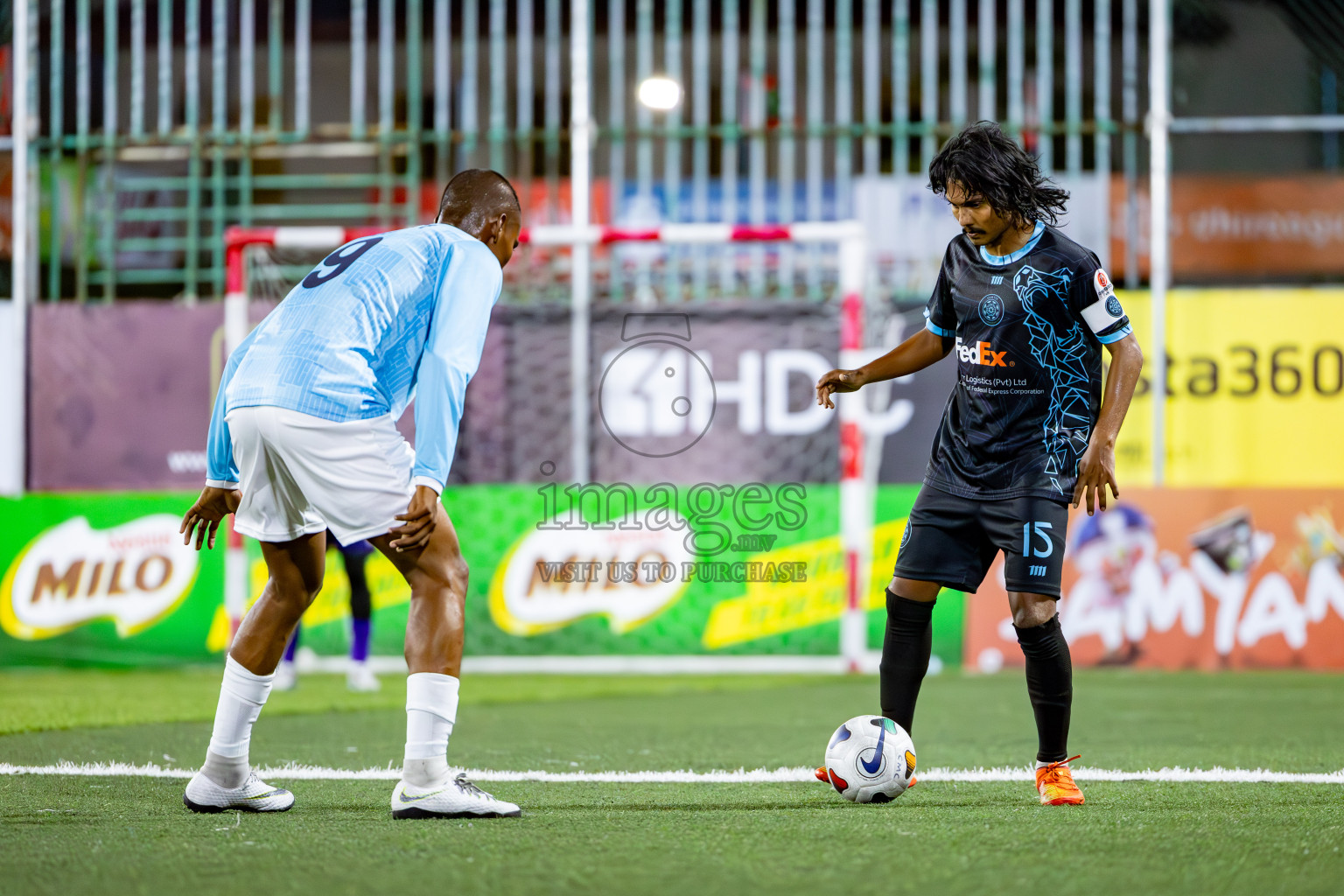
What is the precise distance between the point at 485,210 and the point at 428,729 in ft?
4.36

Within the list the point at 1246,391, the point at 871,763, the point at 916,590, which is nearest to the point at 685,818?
the point at 871,763

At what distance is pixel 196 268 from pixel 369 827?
8.99m

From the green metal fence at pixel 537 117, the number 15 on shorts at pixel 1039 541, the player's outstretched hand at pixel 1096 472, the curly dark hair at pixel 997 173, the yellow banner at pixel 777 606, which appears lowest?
the yellow banner at pixel 777 606

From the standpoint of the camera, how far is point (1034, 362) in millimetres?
4086

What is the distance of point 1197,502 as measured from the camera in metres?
9.64

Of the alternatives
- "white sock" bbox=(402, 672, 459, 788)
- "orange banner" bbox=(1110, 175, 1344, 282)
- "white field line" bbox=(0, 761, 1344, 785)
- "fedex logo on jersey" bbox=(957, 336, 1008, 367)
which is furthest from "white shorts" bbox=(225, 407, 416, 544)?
"orange banner" bbox=(1110, 175, 1344, 282)

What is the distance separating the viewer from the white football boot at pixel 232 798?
3861 mm

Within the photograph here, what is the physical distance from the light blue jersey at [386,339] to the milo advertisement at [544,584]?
5.93m

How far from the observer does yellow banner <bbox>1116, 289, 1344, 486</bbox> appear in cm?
1047

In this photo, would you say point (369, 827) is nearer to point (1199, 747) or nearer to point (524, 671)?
point (1199, 747)

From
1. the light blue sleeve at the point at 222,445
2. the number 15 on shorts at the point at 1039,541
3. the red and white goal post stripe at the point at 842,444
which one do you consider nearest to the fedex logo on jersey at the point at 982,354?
the number 15 on shorts at the point at 1039,541

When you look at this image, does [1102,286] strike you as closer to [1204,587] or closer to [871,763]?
[871,763]

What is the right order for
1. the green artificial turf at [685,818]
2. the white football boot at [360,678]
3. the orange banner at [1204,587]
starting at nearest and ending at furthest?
the green artificial turf at [685,818]
the white football boot at [360,678]
the orange banner at [1204,587]

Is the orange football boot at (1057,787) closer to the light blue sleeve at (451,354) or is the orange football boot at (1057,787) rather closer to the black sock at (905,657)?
the black sock at (905,657)
